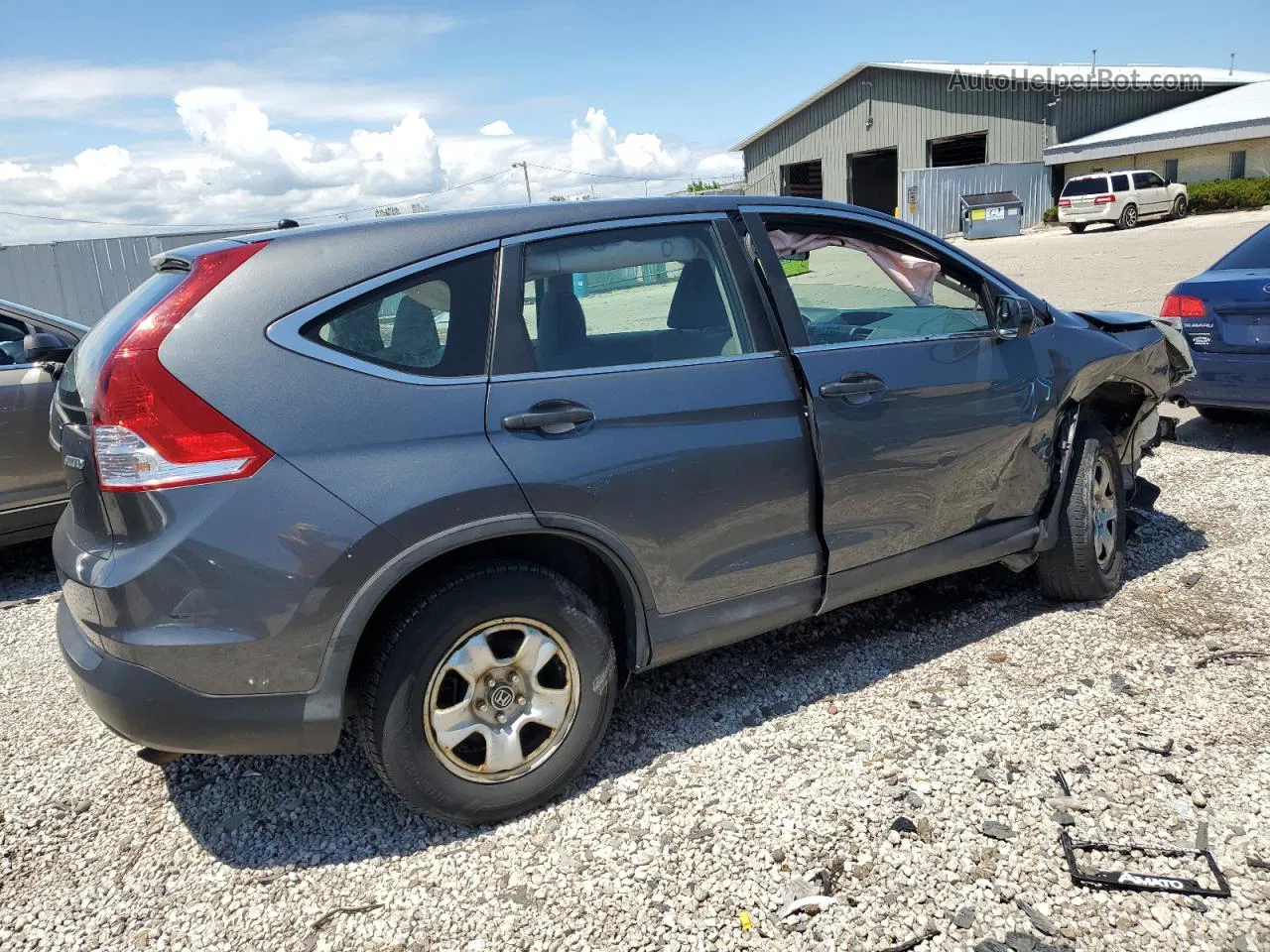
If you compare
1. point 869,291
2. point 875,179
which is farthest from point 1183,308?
point 875,179

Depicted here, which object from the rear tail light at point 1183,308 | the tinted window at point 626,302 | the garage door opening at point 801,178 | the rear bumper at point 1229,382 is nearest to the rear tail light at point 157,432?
the tinted window at point 626,302

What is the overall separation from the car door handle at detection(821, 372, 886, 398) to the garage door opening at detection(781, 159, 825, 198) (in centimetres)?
4839

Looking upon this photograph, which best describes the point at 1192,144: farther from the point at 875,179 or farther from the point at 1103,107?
the point at 875,179

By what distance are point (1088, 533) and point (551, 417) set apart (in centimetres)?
261

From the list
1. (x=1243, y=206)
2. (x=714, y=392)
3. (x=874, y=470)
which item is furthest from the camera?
(x=1243, y=206)

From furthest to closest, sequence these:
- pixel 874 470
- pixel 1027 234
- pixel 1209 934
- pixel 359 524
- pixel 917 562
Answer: pixel 1027 234, pixel 917 562, pixel 874 470, pixel 359 524, pixel 1209 934

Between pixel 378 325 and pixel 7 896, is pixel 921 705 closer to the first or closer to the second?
pixel 378 325

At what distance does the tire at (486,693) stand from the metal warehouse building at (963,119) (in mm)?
39908

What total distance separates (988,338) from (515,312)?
201 cm

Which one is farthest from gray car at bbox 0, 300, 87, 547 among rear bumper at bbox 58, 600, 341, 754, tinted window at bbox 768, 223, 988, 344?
tinted window at bbox 768, 223, 988, 344

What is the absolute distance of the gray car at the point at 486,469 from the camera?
248 cm

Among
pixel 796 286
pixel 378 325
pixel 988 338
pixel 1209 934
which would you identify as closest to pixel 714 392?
pixel 796 286

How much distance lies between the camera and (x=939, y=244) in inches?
152

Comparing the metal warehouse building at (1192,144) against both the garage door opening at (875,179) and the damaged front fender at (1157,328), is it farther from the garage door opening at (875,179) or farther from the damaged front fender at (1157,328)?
the damaged front fender at (1157,328)
